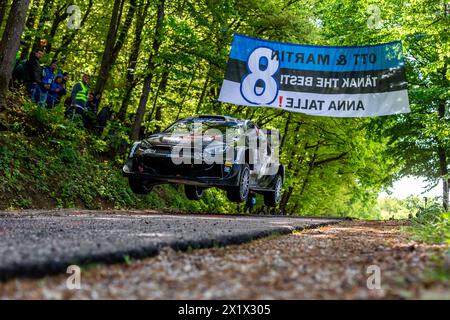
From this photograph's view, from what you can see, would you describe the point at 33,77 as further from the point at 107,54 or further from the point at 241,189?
the point at 241,189

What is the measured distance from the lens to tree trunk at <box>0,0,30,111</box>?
502 inches

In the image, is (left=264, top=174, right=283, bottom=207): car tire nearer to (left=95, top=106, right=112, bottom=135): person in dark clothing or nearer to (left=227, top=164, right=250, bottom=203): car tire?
(left=227, top=164, right=250, bottom=203): car tire

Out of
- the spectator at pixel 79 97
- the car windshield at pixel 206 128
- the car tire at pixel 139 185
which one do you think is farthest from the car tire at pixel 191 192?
the spectator at pixel 79 97

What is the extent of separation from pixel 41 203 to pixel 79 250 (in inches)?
363

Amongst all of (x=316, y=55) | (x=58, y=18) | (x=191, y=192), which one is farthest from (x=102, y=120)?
(x=316, y=55)

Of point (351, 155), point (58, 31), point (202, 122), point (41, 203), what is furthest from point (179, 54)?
point (351, 155)

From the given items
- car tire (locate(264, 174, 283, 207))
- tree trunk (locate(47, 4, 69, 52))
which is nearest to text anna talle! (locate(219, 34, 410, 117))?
car tire (locate(264, 174, 283, 207))

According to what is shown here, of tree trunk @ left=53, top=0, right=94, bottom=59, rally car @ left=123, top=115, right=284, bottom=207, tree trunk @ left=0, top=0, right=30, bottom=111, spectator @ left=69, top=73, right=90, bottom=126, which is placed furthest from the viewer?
tree trunk @ left=53, top=0, right=94, bottom=59

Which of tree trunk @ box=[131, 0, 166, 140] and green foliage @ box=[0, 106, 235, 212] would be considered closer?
green foliage @ box=[0, 106, 235, 212]

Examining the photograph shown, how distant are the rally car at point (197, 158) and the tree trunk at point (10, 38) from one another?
3775 mm

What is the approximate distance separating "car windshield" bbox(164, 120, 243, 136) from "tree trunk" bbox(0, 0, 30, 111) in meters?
4.01

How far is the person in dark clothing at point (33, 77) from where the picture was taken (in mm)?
14539
